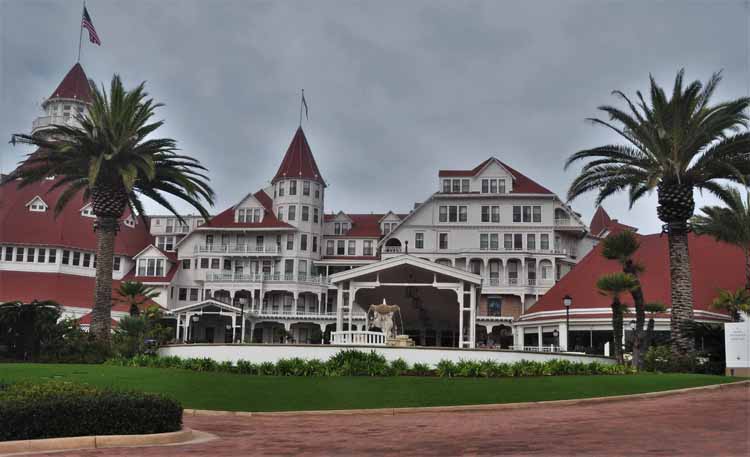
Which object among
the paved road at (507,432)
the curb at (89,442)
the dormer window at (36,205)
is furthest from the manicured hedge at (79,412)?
the dormer window at (36,205)

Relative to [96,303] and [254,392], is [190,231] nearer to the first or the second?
[96,303]

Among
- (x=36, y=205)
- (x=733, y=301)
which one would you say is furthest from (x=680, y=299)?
(x=36, y=205)

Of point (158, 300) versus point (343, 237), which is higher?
point (343, 237)

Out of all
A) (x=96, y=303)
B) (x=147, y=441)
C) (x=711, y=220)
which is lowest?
(x=147, y=441)

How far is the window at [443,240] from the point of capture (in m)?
77.4

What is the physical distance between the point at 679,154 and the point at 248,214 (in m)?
57.0

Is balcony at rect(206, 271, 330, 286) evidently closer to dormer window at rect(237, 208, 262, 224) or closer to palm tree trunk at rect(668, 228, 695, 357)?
dormer window at rect(237, 208, 262, 224)

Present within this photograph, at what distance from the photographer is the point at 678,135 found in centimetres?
3362

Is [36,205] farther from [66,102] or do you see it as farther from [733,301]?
[733,301]

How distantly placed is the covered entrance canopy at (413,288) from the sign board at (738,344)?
42.8 feet

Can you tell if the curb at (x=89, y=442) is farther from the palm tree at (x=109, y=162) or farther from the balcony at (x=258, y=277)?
the balcony at (x=258, y=277)

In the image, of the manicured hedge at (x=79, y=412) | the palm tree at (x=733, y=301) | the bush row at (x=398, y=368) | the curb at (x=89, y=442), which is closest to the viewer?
the curb at (x=89, y=442)

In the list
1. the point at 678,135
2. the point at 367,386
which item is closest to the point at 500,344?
the point at 678,135

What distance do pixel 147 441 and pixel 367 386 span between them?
464 inches
